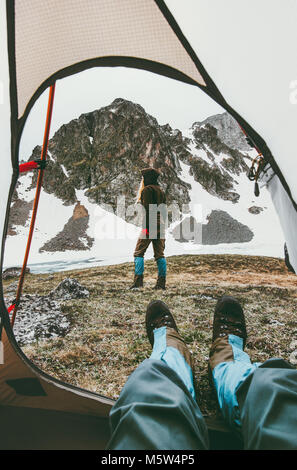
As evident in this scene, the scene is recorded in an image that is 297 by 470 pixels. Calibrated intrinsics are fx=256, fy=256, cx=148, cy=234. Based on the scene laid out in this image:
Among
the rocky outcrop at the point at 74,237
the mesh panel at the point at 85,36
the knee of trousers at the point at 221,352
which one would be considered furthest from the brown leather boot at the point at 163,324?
the rocky outcrop at the point at 74,237

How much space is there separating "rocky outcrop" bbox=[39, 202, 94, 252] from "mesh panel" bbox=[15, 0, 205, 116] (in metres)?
13.3

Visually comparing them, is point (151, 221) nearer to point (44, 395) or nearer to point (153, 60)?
point (153, 60)

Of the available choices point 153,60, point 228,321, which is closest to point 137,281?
point 228,321

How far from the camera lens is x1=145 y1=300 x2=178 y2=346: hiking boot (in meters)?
1.11

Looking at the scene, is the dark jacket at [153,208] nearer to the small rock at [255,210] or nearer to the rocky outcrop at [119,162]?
the rocky outcrop at [119,162]

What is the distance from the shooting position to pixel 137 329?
5.30 feet

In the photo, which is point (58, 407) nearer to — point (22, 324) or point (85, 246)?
point (22, 324)

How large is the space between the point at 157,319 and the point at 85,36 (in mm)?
1124

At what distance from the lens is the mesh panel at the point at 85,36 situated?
2.71 feet

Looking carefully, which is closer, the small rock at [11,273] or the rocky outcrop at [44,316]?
the rocky outcrop at [44,316]

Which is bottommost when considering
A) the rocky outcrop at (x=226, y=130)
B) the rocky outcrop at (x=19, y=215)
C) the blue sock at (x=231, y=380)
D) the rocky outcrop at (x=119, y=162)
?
the blue sock at (x=231, y=380)

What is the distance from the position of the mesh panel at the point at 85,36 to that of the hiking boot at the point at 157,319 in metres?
0.92

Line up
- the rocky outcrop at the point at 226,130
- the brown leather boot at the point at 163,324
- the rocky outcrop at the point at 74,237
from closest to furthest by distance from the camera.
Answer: the brown leather boot at the point at 163,324 → the rocky outcrop at the point at 74,237 → the rocky outcrop at the point at 226,130

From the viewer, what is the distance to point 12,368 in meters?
0.91
